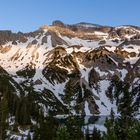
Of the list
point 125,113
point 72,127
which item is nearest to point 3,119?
point 72,127

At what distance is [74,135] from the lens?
294 feet

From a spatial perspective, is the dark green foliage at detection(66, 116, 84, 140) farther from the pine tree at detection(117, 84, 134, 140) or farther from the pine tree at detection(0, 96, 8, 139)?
the pine tree at detection(0, 96, 8, 139)

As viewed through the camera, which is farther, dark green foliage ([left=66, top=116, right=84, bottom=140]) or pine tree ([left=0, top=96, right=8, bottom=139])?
pine tree ([left=0, top=96, right=8, bottom=139])

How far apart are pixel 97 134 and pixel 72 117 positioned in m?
35.1

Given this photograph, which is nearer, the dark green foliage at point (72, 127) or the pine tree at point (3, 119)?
the dark green foliage at point (72, 127)

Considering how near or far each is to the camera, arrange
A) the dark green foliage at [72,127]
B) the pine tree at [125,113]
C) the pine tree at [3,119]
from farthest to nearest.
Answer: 1. the pine tree at [3,119]
2. the pine tree at [125,113]
3. the dark green foliage at [72,127]

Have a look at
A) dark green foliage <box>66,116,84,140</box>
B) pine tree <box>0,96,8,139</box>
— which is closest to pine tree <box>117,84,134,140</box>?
dark green foliage <box>66,116,84,140</box>

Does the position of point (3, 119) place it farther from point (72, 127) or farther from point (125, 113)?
point (125, 113)

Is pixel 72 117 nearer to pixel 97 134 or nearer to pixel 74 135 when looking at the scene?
pixel 74 135

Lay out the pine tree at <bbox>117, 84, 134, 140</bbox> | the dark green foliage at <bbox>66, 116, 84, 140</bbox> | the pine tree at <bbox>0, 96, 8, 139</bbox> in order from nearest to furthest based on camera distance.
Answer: the dark green foliage at <bbox>66, 116, 84, 140</bbox> < the pine tree at <bbox>117, 84, 134, 140</bbox> < the pine tree at <bbox>0, 96, 8, 139</bbox>

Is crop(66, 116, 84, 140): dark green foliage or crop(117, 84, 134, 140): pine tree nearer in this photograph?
crop(66, 116, 84, 140): dark green foliage

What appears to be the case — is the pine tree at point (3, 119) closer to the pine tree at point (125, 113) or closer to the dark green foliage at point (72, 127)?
the dark green foliage at point (72, 127)

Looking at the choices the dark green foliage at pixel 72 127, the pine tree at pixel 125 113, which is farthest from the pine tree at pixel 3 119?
the pine tree at pixel 125 113

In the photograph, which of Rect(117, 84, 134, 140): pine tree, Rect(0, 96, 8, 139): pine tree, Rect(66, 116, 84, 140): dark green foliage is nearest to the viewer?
Rect(66, 116, 84, 140): dark green foliage
